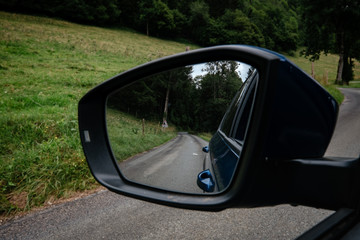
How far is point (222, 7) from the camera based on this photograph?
62531mm

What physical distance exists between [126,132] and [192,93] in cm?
48

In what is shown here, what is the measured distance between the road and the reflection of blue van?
1.23 meters

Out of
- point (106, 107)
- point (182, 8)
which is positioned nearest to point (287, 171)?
point (106, 107)

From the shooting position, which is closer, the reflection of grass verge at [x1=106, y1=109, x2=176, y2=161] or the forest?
the reflection of grass verge at [x1=106, y1=109, x2=176, y2=161]

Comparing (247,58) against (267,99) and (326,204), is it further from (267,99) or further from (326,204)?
(326,204)

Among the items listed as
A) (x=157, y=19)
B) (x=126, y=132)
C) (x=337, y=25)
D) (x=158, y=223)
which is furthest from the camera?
(x=157, y=19)

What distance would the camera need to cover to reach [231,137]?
3.26 feet

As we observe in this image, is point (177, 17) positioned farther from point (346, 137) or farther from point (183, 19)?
point (346, 137)

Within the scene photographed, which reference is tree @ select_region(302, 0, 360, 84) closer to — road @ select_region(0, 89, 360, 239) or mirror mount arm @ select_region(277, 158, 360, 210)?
mirror mount arm @ select_region(277, 158, 360, 210)

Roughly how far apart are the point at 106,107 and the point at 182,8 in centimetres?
6702

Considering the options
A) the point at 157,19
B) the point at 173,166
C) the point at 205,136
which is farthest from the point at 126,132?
the point at 157,19

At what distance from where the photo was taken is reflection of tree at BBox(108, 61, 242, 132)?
850 millimetres

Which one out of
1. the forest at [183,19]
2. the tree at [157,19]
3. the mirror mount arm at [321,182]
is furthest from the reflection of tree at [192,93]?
the tree at [157,19]

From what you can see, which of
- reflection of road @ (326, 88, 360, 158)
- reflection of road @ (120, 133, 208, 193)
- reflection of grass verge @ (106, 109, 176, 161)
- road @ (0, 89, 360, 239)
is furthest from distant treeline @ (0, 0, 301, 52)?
reflection of road @ (120, 133, 208, 193)
